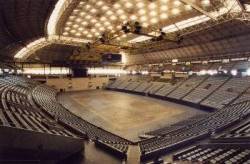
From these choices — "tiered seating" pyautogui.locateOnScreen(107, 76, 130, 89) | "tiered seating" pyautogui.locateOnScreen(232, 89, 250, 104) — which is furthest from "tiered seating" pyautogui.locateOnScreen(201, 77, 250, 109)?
"tiered seating" pyautogui.locateOnScreen(107, 76, 130, 89)

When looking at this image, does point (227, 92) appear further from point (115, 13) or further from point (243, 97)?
point (115, 13)

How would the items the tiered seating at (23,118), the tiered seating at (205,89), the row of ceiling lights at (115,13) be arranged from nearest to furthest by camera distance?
the tiered seating at (23,118) → the row of ceiling lights at (115,13) → the tiered seating at (205,89)

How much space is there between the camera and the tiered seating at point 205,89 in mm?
26223

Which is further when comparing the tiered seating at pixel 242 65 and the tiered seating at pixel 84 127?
the tiered seating at pixel 242 65

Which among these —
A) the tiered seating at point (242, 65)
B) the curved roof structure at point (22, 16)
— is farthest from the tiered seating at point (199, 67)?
the curved roof structure at point (22, 16)

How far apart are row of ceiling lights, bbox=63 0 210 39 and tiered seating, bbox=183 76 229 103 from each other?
10.2 metres

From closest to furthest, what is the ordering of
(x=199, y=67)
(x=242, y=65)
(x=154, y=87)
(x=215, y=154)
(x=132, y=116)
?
(x=215, y=154), (x=132, y=116), (x=242, y=65), (x=199, y=67), (x=154, y=87)

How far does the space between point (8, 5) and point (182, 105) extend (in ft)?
68.7

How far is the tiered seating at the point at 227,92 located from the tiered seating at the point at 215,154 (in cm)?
1310

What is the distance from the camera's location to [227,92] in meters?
24.7

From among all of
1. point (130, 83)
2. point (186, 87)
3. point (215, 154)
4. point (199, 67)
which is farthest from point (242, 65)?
point (130, 83)

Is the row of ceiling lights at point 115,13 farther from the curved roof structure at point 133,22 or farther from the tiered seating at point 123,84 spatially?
the tiered seating at point 123,84

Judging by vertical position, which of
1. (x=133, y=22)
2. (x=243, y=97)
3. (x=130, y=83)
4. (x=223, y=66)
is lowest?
(x=243, y=97)

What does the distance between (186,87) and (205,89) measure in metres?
3.24
